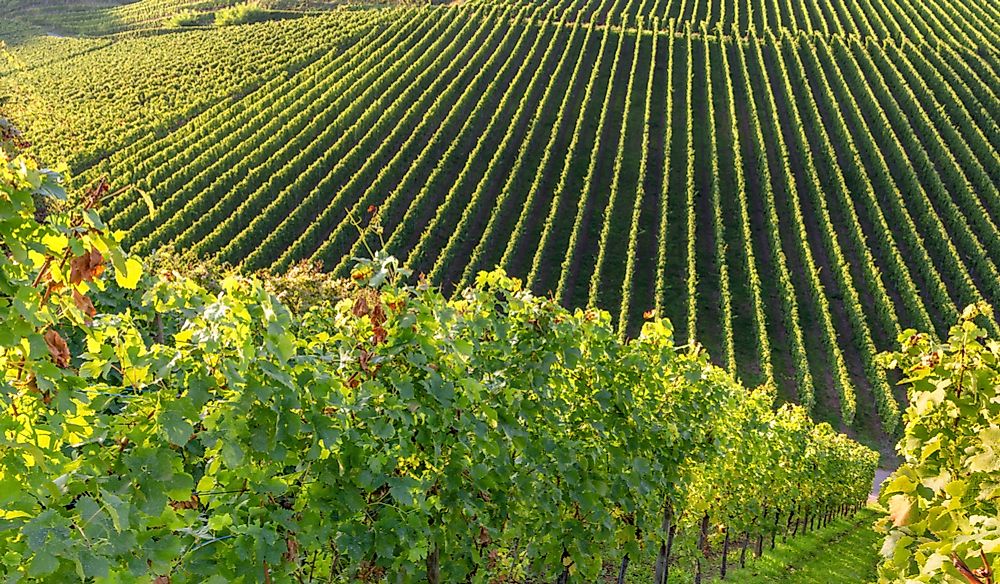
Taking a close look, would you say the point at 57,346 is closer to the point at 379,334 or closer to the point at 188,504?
the point at 188,504

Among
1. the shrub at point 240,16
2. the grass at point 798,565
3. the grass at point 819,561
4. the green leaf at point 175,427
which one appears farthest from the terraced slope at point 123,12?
the green leaf at point 175,427

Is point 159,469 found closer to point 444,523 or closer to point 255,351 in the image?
point 255,351

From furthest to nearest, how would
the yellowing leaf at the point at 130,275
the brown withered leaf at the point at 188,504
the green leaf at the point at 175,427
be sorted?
the brown withered leaf at the point at 188,504 → the green leaf at the point at 175,427 → the yellowing leaf at the point at 130,275

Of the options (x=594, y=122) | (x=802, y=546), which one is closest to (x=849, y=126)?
(x=594, y=122)

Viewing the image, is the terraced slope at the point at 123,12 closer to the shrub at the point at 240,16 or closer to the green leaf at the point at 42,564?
the shrub at the point at 240,16

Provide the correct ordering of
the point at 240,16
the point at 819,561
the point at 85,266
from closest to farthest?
the point at 85,266
the point at 819,561
the point at 240,16

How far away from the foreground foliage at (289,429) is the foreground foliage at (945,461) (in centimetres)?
280

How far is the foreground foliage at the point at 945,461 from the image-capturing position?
3.47 m

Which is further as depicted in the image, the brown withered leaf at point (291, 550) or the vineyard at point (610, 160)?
the vineyard at point (610, 160)

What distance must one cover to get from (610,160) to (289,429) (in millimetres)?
59264

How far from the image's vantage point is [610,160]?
6094 cm

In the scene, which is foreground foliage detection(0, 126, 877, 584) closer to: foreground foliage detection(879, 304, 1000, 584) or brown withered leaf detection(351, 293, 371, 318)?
brown withered leaf detection(351, 293, 371, 318)

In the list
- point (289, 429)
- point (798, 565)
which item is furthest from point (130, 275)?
point (798, 565)

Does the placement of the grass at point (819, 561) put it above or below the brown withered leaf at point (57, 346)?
below
